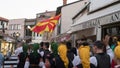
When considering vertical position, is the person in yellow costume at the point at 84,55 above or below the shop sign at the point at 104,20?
below

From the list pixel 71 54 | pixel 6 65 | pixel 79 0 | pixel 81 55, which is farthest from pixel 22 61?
pixel 79 0

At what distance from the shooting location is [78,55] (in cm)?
902

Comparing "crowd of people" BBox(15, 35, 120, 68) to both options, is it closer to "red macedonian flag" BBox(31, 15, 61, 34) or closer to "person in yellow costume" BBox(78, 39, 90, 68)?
"person in yellow costume" BBox(78, 39, 90, 68)

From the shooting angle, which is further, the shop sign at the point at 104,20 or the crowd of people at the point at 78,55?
the shop sign at the point at 104,20

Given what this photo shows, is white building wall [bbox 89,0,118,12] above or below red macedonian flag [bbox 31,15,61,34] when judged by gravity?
above

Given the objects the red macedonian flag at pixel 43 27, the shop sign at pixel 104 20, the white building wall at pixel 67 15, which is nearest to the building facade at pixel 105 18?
the shop sign at pixel 104 20

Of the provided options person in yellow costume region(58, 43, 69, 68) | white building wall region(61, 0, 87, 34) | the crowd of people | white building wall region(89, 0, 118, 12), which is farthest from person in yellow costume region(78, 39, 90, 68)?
white building wall region(61, 0, 87, 34)

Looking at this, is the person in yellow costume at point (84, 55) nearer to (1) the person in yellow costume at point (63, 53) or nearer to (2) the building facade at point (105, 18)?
(1) the person in yellow costume at point (63, 53)

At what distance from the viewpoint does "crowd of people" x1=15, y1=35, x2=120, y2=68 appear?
7.75 meters

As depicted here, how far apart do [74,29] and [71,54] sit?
15255 mm

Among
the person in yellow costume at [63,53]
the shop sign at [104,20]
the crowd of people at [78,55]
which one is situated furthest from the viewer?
the shop sign at [104,20]

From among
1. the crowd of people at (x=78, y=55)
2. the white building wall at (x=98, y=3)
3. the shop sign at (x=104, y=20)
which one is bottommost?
the crowd of people at (x=78, y=55)

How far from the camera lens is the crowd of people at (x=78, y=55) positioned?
7.75 meters

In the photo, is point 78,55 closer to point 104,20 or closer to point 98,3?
point 104,20
